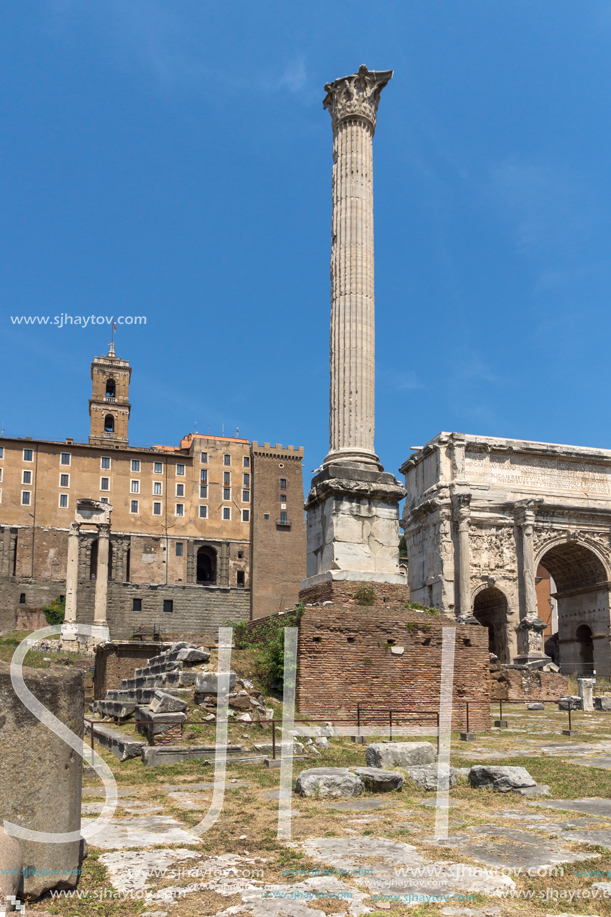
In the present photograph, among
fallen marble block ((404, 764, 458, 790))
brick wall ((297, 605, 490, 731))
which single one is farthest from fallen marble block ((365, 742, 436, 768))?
brick wall ((297, 605, 490, 731))

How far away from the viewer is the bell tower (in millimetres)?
73062

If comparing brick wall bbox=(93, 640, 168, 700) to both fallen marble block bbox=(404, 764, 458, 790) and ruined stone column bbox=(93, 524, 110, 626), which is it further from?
ruined stone column bbox=(93, 524, 110, 626)

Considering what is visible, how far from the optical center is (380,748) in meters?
8.32

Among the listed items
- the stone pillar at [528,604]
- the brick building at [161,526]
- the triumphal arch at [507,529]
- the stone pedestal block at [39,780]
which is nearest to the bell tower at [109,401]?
the brick building at [161,526]

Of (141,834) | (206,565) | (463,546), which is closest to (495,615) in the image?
(463,546)

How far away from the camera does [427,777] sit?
7.34 metres

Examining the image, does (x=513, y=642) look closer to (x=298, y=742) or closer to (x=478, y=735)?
(x=478, y=735)

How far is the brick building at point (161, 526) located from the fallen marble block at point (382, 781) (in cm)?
5482

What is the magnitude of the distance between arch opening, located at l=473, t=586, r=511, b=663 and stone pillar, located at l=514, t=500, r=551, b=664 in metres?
0.89

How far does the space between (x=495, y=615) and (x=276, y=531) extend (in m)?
36.7

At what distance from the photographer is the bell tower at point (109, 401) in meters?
73.1

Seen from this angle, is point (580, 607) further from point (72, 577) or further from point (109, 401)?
point (109, 401)

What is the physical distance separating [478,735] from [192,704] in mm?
4788

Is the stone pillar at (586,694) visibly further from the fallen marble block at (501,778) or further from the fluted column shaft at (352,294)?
the fallen marble block at (501,778)
